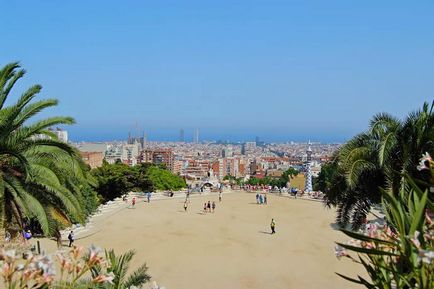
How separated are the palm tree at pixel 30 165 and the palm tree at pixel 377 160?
16.1 ft

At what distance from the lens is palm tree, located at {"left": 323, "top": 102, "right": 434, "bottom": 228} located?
8602mm

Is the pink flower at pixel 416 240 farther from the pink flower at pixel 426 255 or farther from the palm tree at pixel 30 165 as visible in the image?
the palm tree at pixel 30 165

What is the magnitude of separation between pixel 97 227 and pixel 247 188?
63.6 feet

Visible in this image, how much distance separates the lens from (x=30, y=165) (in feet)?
25.4

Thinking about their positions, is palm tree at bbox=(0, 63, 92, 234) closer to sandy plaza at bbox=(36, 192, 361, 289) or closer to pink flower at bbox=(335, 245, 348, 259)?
sandy plaza at bbox=(36, 192, 361, 289)

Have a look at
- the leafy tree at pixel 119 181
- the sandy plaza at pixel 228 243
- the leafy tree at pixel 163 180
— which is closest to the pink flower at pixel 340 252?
the sandy plaza at pixel 228 243

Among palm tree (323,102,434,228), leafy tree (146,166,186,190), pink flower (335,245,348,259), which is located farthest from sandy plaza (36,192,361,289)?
leafy tree (146,166,186,190)

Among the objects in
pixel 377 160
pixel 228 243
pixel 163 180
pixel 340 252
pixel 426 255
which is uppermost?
pixel 377 160

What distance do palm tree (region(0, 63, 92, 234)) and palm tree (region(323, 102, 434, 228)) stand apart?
4902mm

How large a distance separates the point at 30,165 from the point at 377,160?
5.92 meters

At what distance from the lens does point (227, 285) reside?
12.3 meters

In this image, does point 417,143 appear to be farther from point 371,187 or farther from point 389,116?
point 371,187

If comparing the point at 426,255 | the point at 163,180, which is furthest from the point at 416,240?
the point at 163,180

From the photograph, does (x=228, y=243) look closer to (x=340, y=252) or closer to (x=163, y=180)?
(x=340, y=252)
